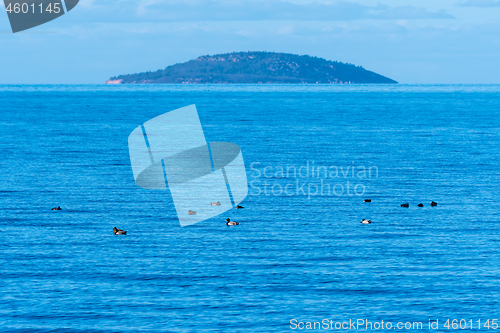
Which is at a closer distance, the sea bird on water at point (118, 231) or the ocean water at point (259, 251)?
the ocean water at point (259, 251)

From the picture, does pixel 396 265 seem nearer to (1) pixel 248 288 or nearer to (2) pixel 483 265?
(2) pixel 483 265

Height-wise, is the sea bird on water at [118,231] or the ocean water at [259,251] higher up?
the sea bird on water at [118,231]

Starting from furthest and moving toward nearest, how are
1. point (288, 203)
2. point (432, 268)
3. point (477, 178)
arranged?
point (477, 178), point (288, 203), point (432, 268)

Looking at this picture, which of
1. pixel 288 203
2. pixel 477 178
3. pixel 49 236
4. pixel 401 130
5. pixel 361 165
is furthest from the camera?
pixel 401 130

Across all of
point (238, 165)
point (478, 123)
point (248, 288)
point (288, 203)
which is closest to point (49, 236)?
point (248, 288)

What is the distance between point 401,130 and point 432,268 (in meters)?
88.3

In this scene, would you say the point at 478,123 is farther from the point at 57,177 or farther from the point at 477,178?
the point at 57,177

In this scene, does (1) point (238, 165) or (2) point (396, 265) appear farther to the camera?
(1) point (238, 165)

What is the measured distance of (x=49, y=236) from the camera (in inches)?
1500

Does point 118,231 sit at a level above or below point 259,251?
above

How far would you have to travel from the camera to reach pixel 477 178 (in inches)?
2336

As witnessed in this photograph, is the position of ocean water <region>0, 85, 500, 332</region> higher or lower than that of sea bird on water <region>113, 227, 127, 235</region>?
lower

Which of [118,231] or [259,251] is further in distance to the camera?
[118,231]

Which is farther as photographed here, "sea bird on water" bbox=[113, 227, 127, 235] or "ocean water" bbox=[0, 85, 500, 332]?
"sea bird on water" bbox=[113, 227, 127, 235]
